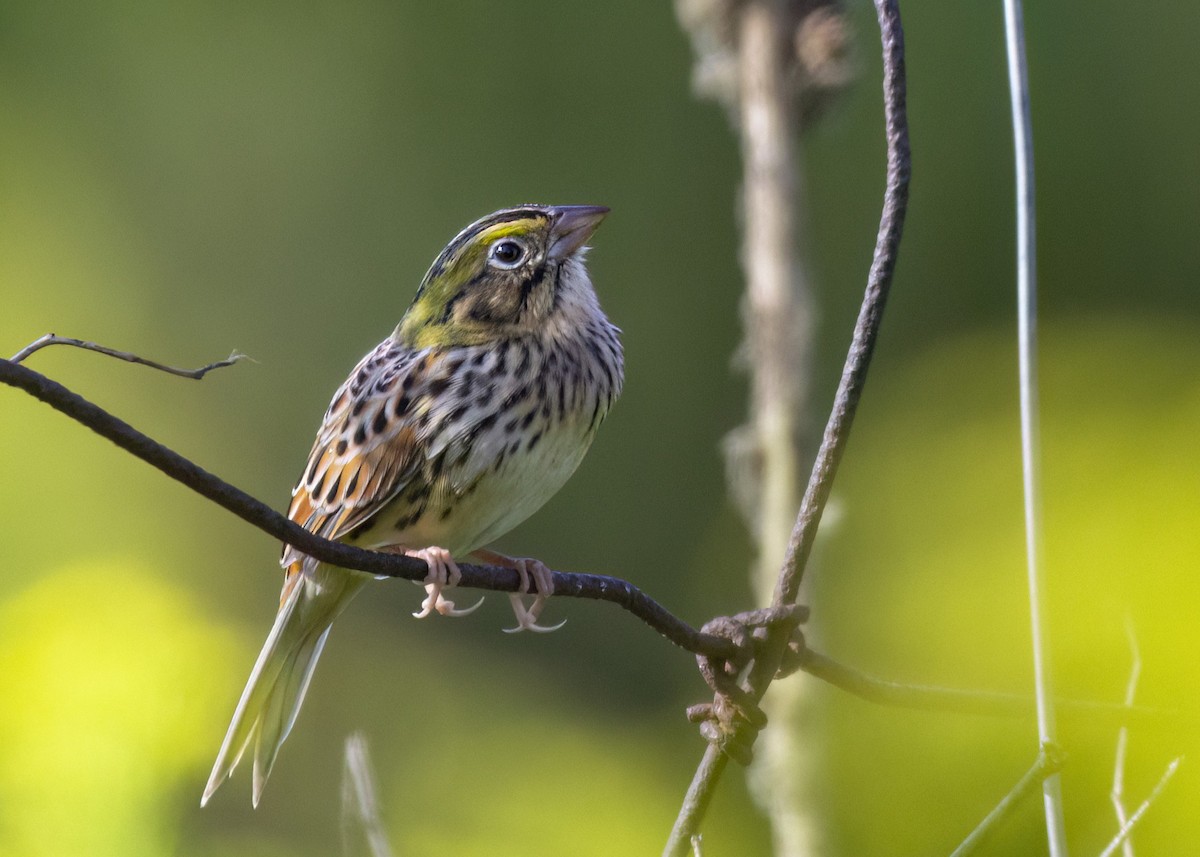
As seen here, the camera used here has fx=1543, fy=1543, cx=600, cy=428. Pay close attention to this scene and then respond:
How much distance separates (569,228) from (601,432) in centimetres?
304

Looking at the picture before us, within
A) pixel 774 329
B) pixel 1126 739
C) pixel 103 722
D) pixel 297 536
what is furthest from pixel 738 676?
pixel 774 329

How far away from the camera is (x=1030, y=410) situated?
75.6 inches

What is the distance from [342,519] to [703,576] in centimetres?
269

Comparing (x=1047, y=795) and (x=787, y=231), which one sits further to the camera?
(x=787, y=231)

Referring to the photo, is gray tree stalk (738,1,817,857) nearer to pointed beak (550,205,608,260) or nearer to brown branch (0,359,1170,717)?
pointed beak (550,205,608,260)

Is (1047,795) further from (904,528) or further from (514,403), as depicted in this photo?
(904,528)

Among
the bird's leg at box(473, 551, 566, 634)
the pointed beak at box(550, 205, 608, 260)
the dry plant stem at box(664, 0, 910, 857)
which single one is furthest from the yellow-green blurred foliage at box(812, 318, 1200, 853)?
the pointed beak at box(550, 205, 608, 260)

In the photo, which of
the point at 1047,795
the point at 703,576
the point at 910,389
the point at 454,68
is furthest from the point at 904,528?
the point at 454,68

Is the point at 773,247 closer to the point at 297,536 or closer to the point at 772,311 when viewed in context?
the point at 772,311

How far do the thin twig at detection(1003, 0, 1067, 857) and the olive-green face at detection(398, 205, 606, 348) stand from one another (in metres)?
1.14

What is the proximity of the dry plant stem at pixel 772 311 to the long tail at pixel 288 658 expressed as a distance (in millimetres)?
1360

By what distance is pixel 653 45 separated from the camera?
7.25m

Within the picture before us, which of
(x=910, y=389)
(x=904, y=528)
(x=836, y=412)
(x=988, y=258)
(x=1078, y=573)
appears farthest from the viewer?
(x=988, y=258)

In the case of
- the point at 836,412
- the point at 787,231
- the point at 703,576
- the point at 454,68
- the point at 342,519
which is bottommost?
the point at 703,576
